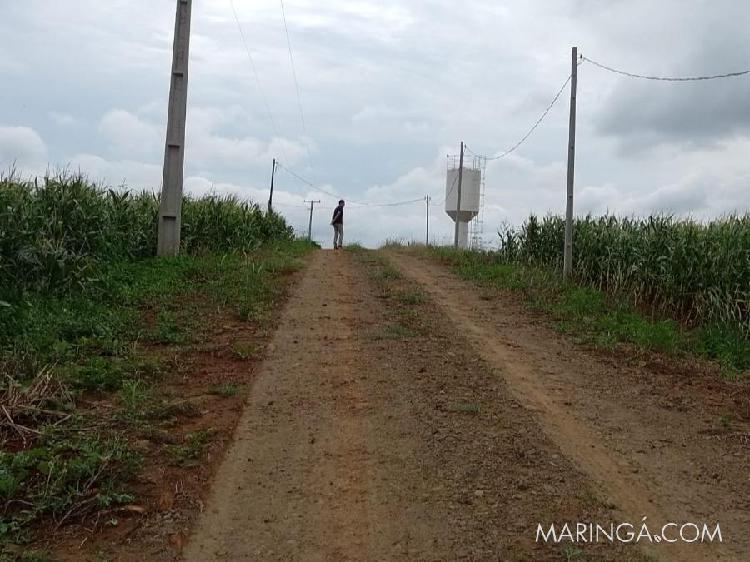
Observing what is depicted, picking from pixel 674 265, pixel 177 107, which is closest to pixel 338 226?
pixel 177 107

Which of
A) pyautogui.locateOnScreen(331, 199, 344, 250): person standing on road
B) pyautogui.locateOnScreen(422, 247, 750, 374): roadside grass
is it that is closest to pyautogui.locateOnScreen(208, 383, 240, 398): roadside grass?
pyautogui.locateOnScreen(422, 247, 750, 374): roadside grass

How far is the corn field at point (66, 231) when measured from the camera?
29.2 feet

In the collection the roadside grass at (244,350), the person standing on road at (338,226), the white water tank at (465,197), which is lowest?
the roadside grass at (244,350)

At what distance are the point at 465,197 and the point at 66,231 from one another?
73.6 feet

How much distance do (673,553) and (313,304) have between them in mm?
7391

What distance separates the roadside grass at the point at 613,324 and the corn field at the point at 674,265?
17.0 inches

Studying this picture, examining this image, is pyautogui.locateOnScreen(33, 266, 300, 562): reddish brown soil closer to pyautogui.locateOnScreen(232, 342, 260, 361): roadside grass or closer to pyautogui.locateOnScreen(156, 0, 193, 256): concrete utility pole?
pyautogui.locateOnScreen(232, 342, 260, 361): roadside grass

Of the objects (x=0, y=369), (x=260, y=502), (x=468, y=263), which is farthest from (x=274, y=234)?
(x=260, y=502)

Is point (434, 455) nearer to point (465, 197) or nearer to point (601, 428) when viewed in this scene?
point (601, 428)

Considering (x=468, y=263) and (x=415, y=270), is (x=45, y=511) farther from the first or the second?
(x=468, y=263)

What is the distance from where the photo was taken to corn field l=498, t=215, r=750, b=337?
35.1 feet

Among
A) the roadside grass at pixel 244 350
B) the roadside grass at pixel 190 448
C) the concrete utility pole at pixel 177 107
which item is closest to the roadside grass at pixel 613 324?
the roadside grass at pixel 244 350

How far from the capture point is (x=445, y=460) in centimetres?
507

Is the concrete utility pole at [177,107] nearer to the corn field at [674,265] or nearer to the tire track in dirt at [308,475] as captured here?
the tire track in dirt at [308,475]
